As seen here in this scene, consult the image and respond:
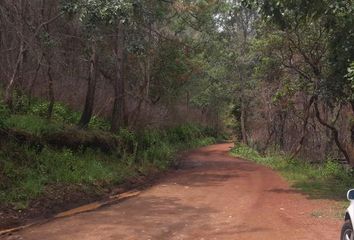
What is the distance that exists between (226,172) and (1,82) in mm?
10250

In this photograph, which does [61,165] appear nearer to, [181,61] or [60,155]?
[60,155]

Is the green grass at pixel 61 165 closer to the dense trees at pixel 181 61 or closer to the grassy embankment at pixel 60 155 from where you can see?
the grassy embankment at pixel 60 155

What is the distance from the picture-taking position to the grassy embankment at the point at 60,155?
11.7m

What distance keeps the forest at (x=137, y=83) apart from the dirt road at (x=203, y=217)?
1430 millimetres

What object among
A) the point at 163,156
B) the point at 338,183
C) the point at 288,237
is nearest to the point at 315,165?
the point at 338,183

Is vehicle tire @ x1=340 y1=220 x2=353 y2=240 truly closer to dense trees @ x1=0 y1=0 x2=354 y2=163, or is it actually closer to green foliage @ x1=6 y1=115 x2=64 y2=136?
dense trees @ x1=0 y1=0 x2=354 y2=163

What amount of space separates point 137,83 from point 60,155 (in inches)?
557

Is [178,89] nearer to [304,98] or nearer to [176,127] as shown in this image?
[176,127]

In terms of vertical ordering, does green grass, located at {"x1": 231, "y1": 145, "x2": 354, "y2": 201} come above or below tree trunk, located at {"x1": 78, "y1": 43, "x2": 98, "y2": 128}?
below

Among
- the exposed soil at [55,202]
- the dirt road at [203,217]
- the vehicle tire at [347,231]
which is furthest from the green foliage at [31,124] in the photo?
the vehicle tire at [347,231]

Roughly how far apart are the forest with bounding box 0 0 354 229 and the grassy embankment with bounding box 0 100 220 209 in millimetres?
44

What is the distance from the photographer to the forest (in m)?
12.7

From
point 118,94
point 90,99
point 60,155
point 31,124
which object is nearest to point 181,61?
point 118,94

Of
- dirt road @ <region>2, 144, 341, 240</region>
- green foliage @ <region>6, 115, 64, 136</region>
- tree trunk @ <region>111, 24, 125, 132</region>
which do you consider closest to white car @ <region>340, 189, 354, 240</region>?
dirt road @ <region>2, 144, 341, 240</region>
